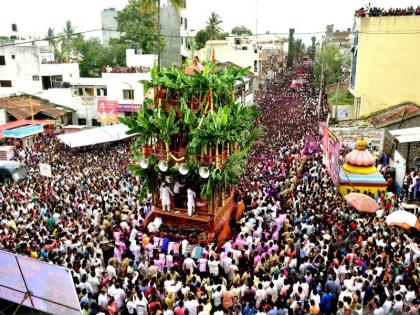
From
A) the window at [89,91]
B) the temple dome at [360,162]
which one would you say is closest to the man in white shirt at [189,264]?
→ the temple dome at [360,162]

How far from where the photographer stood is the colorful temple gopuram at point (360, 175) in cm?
1612

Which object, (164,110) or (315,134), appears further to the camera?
(315,134)

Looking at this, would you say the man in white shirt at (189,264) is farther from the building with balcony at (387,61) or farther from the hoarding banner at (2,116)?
the hoarding banner at (2,116)

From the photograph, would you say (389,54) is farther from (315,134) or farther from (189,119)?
(189,119)

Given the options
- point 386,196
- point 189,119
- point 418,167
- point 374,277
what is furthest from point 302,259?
point 418,167

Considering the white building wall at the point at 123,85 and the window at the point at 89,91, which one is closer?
the white building wall at the point at 123,85

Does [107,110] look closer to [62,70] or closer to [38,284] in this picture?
[62,70]

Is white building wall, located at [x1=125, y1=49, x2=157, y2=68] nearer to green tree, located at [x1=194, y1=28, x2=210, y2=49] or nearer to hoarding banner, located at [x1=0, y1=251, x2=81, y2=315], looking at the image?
green tree, located at [x1=194, y1=28, x2=210, y2=49]

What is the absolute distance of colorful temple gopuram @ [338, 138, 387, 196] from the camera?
16.1 metres

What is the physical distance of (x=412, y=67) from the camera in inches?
1106

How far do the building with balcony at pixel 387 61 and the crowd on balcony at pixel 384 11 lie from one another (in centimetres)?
26

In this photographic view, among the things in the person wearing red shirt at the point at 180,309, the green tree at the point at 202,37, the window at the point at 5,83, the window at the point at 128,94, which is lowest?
the person wearing red shirt at the point at 180,309

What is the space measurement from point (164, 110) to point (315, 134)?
15885 millimetres

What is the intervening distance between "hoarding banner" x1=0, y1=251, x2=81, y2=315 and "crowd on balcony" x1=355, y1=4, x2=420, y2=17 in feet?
90.9
